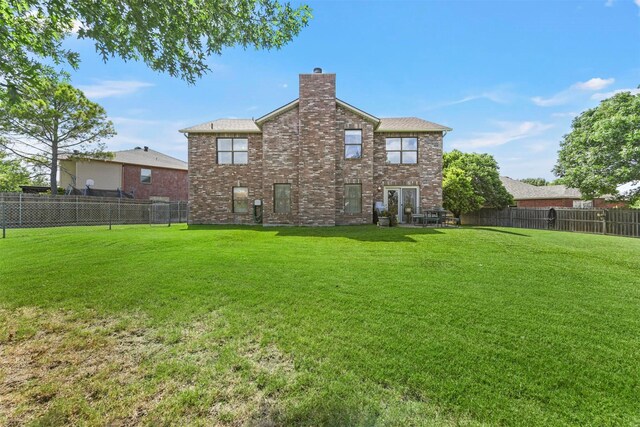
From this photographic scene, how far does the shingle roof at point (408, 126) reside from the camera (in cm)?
1620

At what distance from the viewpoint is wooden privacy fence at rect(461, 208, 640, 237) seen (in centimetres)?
1480

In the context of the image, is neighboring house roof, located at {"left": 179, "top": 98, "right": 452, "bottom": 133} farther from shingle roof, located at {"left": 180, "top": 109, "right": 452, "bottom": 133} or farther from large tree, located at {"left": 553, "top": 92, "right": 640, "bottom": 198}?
large tree, located at {"left": 553, "top": 92, "right": 640, "bottom": 198}

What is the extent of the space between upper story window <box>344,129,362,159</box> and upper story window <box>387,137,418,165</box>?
6.12ft

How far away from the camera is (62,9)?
11.5 feet

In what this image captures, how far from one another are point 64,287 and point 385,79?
1292 centimetres

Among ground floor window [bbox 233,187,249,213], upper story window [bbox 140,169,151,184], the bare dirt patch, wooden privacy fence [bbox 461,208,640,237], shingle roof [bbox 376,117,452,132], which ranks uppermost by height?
shingle roof [bbox 376,117,452,132]

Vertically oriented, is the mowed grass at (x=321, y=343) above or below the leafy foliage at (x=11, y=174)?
below

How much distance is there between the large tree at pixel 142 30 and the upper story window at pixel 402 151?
12.5 metres

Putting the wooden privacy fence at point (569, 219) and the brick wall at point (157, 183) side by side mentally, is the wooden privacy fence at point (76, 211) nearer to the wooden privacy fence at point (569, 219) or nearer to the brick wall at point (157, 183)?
the brick wall at point (157, 183)

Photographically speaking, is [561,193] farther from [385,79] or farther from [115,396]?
[115,396]

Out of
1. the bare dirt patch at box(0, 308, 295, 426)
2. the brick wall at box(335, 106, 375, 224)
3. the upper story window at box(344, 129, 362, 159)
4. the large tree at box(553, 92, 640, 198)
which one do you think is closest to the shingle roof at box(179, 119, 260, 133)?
the brick wall at box(335, 106, 375, 224)

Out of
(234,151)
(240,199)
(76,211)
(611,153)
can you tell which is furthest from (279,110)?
(611,153)

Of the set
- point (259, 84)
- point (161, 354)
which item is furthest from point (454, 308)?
point (259, 84)

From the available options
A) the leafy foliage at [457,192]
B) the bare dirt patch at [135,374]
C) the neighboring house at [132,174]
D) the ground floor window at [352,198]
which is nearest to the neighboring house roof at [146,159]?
the neighboring house at [132,174]
